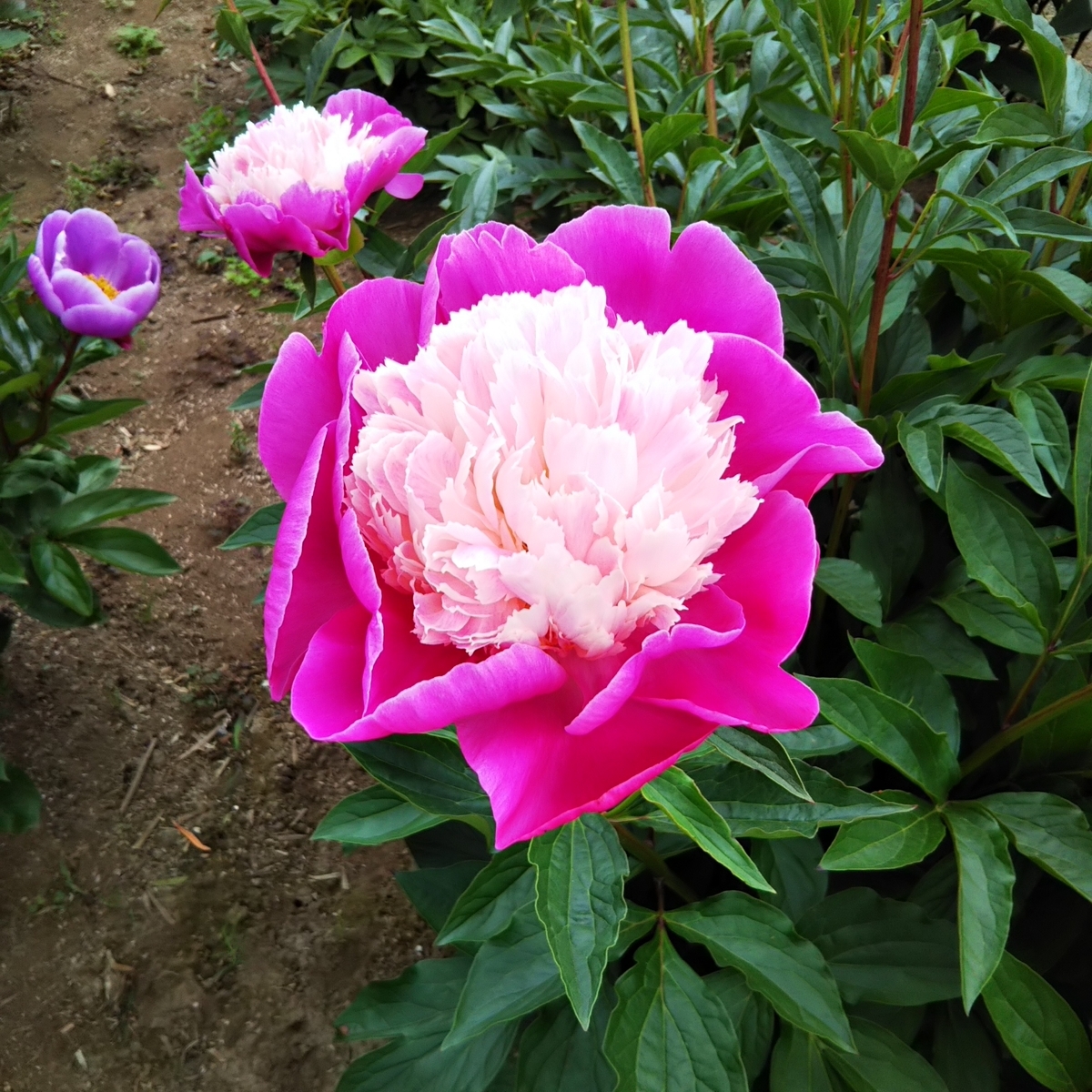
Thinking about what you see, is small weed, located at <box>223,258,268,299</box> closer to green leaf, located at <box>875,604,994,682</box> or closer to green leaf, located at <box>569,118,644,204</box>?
green leaf, located at <box>569,118,644,204</box>

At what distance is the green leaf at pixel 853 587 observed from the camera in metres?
0.94

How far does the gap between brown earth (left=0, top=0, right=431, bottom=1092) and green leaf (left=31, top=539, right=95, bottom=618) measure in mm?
477

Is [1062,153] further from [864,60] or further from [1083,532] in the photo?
[864,60]

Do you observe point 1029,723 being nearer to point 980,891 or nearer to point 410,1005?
point 980,891

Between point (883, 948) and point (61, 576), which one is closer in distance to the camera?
point (883, 948)

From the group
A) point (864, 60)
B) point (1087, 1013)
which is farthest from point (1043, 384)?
point (1087, 1013)

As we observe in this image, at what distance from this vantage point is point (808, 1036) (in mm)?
886

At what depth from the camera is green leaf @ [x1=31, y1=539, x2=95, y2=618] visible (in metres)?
1.40

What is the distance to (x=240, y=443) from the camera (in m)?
2.33

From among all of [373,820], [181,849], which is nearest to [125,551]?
[181,849]

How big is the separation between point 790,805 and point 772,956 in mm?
225

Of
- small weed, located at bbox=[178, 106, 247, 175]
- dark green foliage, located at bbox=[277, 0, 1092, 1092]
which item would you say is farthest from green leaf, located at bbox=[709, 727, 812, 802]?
small weed, located at bbox=[178, 106, 247, 175]

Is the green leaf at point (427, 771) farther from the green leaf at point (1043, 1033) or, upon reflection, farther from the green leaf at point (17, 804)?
the green leaf at point (17, 804)

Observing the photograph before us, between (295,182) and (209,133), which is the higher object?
(295,182)
